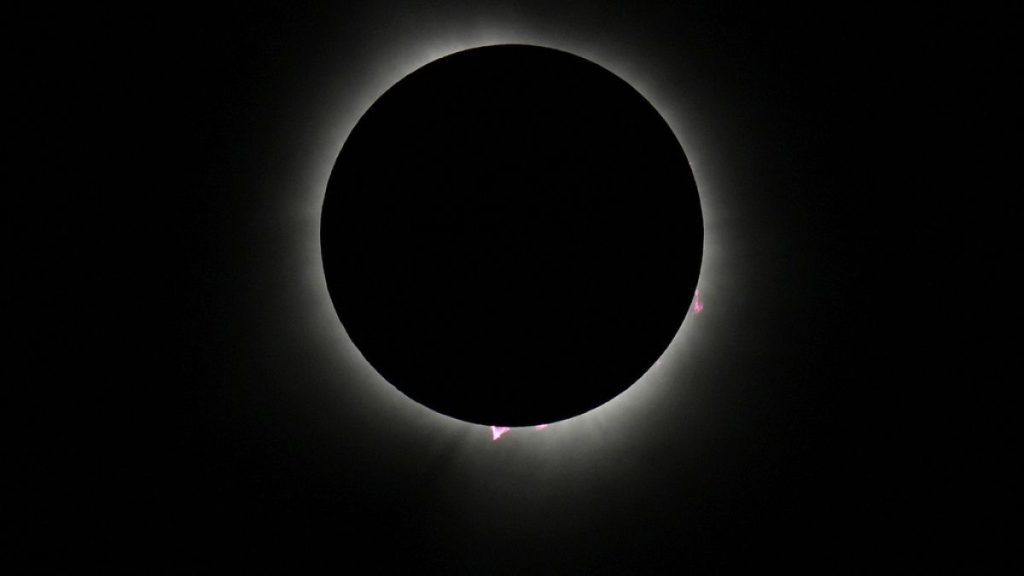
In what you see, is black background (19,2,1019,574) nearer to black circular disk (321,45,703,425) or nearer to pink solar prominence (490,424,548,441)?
pink solar prominence (490,424,548,441)

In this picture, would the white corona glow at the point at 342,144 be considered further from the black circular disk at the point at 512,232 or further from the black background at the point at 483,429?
the black circular disk at the point at 512,232

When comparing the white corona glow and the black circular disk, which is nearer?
the black circular disk

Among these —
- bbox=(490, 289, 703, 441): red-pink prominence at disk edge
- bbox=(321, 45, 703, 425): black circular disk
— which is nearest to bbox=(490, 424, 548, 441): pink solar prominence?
bbox=(490, 289, 703, 441): red-pink prominence at disk edge

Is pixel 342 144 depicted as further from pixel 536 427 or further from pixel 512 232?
pixel 536 427

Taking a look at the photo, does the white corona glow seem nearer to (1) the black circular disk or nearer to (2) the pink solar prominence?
(2) the pink solar prominence

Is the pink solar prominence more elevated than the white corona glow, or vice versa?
the white corona glow

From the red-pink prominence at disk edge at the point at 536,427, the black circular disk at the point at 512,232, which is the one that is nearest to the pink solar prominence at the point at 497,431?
the red-pink prominence at disk edge at the point at 536,427

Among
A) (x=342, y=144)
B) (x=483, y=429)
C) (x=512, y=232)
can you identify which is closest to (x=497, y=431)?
(x=483, y=429)
